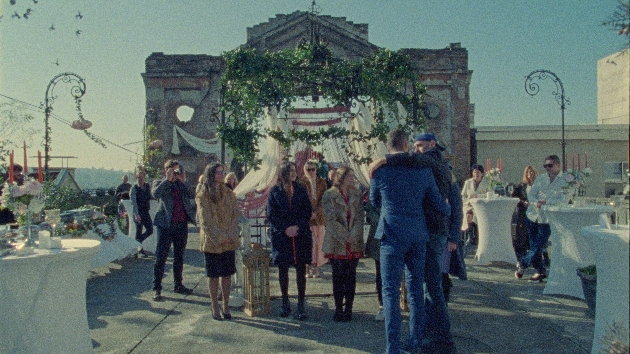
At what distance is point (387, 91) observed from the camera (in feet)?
25.2

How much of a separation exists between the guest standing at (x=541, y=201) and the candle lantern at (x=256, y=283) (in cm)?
394

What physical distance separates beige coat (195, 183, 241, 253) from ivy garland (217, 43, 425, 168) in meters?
2.14

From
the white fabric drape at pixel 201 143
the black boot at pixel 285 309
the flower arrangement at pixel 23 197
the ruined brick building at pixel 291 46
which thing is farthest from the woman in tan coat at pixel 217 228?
the ruined brick building at pixel 291 46

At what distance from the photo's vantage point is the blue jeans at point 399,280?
4.38 meters

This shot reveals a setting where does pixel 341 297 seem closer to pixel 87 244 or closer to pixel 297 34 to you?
pixel 87 244

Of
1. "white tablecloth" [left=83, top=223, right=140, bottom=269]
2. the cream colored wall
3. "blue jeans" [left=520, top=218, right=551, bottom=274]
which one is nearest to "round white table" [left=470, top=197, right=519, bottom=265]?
"blue jeans" [left=520, top=218, right=551, bottom=274]

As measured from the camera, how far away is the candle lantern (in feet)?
20.0

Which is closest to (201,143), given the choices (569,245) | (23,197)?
(569,245)

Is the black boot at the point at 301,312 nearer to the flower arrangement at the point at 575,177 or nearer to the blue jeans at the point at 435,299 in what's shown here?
the blue jeans at the point at 435,299

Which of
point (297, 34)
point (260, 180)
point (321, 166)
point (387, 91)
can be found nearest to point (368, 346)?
point (387, 91)

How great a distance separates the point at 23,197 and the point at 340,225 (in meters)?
3.10

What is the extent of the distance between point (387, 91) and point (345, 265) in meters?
2.97

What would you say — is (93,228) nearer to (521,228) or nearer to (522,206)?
(522,206)

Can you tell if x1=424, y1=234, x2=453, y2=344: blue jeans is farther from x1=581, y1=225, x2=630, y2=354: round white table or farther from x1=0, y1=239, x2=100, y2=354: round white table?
x1=0, y1=239, x2=100, y2=354: round white table
